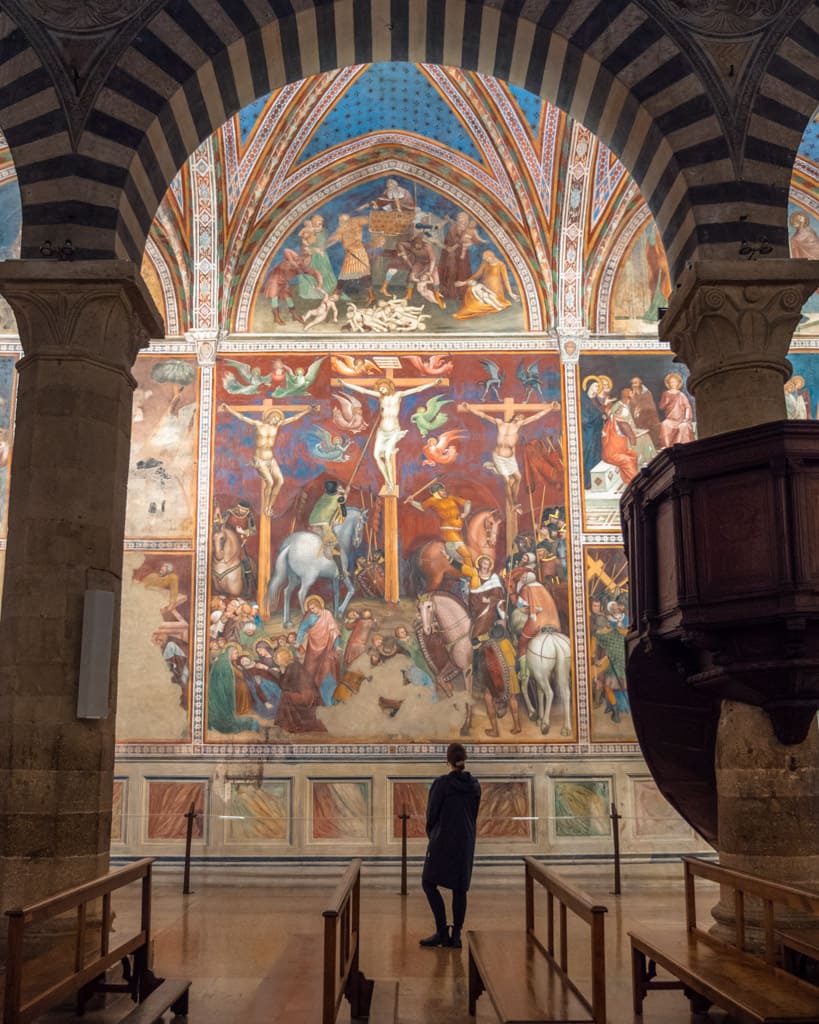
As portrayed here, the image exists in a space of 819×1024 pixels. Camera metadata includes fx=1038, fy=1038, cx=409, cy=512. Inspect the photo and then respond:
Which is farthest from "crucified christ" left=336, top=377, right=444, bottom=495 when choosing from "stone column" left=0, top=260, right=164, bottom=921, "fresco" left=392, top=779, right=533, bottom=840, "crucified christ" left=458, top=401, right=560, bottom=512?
"stone column" left=0, top=260, right=164, bottom=921

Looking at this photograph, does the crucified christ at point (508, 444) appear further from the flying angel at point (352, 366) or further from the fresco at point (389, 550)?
the flying angel at point (352, 366)

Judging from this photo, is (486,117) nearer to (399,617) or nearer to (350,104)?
(350,104)

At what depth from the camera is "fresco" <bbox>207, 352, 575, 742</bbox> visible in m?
13.6

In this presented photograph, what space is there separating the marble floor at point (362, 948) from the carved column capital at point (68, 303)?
417cm

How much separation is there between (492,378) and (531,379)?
553mm

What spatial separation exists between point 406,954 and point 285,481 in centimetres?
768

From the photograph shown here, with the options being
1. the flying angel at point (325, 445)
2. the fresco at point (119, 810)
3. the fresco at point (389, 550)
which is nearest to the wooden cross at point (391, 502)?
the fresco at point (389, 550)

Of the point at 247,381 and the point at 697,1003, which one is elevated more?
the point at 247,381

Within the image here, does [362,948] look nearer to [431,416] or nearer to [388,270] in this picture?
[431,416]

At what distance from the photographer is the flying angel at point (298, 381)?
14.7 meters

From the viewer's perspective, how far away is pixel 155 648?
13789 mm

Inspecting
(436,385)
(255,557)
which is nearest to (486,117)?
(436,385)

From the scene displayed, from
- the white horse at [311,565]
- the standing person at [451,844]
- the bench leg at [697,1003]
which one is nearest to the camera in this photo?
the bench leg at [697,1003]

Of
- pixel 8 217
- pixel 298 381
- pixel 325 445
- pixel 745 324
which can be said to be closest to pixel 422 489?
pixel 325 445
